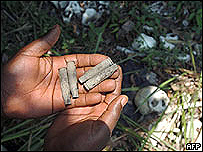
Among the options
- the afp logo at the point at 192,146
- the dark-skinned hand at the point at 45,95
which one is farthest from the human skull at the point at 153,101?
the dark-skinned hand at the point at 45,95

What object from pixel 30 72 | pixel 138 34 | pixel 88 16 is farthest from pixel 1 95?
pixel 138 34

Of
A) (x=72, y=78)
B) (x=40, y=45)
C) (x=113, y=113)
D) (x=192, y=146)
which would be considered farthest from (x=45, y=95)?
(x=192, y=146)

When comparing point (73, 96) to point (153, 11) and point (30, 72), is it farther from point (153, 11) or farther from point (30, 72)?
point (153, 11)

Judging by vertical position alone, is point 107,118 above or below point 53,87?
below

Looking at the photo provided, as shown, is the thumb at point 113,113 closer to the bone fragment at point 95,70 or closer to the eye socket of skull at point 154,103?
the bone fragment at point 95,70

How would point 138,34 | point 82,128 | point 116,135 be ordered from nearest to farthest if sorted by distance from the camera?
point 82,128 → point 116,135 → point 138,34

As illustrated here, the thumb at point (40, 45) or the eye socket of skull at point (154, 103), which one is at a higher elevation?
the thumb at point (40, 45)

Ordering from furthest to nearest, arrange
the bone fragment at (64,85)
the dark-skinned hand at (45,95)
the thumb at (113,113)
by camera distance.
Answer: the bone fragment at (64,85)
the dark-skinned hand at (45,95)
the thumb at (113,113)

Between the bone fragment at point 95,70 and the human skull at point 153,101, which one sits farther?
the human skull at point 153,101
